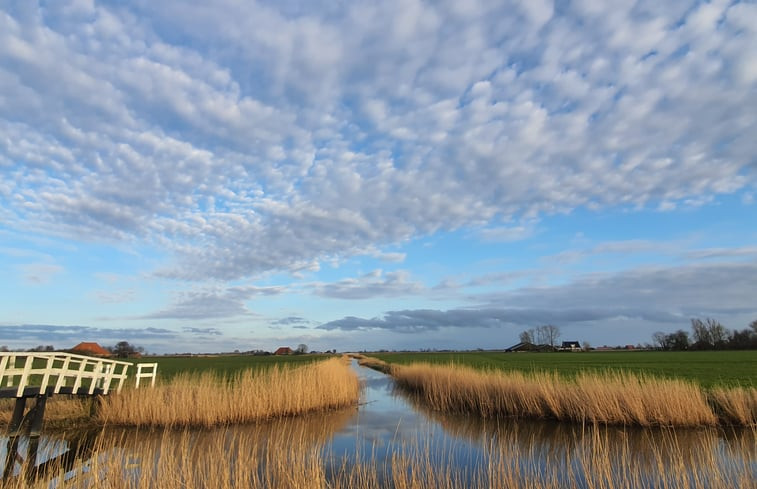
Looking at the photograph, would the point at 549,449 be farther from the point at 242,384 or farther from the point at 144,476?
the point at 242,384

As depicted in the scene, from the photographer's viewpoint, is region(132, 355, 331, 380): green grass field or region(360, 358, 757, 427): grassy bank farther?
region(132, 355, 331, 380): green grass field

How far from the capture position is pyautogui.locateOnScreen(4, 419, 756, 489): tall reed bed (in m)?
5.66

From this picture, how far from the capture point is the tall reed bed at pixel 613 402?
12.0 meters

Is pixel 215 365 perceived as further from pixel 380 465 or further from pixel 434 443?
pixel 380 465

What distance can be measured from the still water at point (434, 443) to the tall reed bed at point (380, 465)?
2.8 inches

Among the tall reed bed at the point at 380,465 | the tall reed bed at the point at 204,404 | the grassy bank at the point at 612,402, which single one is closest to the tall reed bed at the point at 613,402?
the grassy bank at the point at 612,402

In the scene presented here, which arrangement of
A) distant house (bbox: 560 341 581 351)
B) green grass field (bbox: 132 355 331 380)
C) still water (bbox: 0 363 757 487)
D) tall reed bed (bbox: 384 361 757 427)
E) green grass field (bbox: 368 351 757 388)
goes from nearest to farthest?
still water (bbox: 0 363 757 487), tall reed bed (bbox: 384 361 757 427), green grass field (bbox: 368 351 757 388), green grass field (bbox: 132 355 331 380), distant house (bbox: 560 341 581 351)

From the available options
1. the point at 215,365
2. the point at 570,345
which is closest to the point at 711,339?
A: the point at 570,345

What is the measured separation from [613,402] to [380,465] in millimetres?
7299

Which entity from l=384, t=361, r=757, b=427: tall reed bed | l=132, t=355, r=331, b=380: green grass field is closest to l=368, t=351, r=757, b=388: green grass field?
Answer: l=384, t=361, r=757, b=427: tall reed bed

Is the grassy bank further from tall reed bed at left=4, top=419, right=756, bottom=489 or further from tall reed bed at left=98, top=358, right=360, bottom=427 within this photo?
tall reed bed at left=98, top=358, right=360, bottom=427

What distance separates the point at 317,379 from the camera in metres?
18.3

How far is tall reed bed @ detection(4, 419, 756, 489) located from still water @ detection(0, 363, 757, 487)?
0.07 m

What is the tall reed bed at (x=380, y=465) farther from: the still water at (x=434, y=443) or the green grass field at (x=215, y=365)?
the green grass field at (x=215, y=365)
